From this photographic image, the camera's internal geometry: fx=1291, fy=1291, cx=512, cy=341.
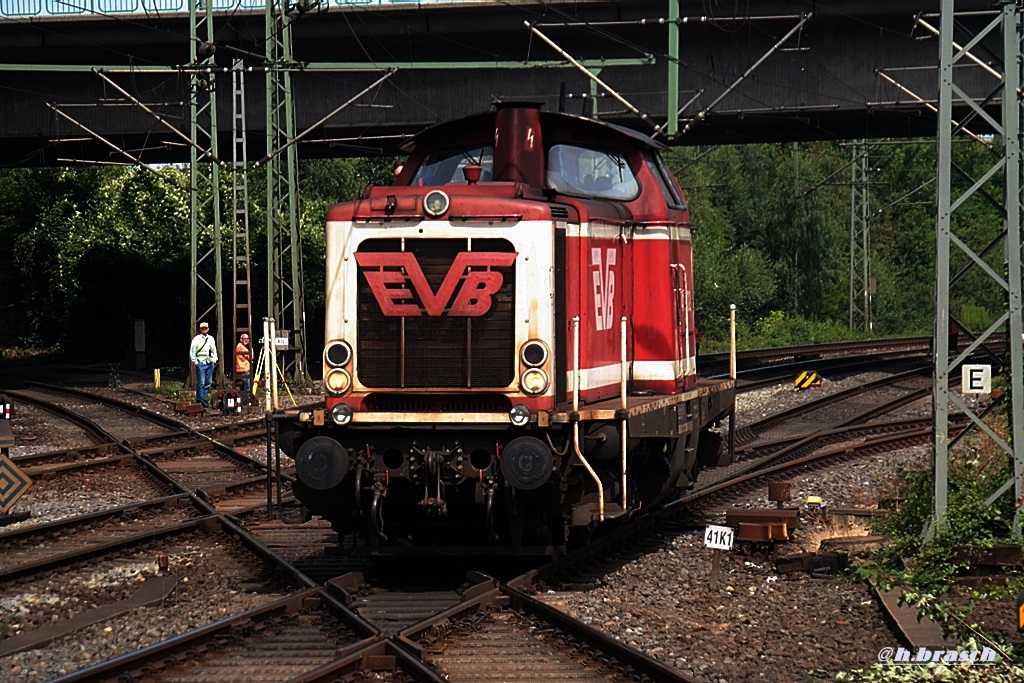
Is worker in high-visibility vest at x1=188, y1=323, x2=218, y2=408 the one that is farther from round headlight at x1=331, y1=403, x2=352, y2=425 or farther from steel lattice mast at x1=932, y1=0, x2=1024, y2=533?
steel lattice mast at x1=932, y1=0, x2=1024, y2=533

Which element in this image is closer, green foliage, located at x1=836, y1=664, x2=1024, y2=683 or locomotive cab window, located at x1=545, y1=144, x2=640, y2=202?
green foliage, located at x1=836, y1=664, x2=1024, y2=683

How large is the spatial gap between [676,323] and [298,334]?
18.5m

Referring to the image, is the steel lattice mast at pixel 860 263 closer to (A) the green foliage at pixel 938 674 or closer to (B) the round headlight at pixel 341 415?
(B) the round headlight at pixel 341 415

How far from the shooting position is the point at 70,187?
4656cm

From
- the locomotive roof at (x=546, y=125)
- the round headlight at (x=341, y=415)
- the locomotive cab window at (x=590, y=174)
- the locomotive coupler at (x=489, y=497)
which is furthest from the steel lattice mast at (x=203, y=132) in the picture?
the locomotive coupler at (x=489, y=497)

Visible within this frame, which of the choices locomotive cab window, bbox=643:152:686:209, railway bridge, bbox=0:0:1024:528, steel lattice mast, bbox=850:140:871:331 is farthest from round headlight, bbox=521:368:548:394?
steel lattice mast, bbox=850:140:871:331

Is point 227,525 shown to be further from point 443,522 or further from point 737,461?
point 737,461

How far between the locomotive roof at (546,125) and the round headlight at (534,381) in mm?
2345

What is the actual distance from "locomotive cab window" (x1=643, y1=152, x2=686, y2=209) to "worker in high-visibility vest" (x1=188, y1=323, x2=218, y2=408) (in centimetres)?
1517

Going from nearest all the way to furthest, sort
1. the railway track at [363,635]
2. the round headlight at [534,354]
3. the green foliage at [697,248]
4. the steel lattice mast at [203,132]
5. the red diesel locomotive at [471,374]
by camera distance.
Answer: the railway track at [363,635] < the red diesel locomotive at [471,374] < the round headlight at [534,354] < the steel lattice mast at [203,132] < the green foliage at [697,248]

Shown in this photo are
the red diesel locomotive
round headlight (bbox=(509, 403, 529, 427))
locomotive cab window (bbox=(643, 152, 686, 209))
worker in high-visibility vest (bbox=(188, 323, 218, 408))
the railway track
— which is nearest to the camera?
the railway track

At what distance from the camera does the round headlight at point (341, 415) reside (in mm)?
9305

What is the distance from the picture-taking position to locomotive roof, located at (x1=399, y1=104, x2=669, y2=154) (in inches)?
416

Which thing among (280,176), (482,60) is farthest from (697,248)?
(280,176)
